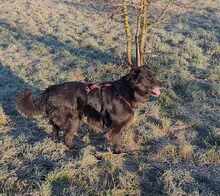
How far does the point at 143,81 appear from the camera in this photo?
704 cm

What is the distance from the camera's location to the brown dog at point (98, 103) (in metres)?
7.19

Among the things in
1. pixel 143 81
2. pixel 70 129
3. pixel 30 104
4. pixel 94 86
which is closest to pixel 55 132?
pixel 70 129

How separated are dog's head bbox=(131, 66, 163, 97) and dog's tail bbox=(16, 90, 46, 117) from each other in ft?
5.15

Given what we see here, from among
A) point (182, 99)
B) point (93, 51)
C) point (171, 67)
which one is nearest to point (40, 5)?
point (93, 51)

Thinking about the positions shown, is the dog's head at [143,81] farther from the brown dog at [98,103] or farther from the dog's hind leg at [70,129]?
the dog's hind leg at [70,129]

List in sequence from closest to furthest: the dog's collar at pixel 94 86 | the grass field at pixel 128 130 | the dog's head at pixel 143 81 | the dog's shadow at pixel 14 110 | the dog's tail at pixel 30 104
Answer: the grass field at pixel 128 130 → the dog's head at pixel 143 81 → the dog's collar at pixel 94 86 → the dog's tail at pixel 30 104 → the dog's shadow at pixel 14 110

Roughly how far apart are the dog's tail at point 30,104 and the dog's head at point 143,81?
1.57 m

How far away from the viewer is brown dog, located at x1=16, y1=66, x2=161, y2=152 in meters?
7.19

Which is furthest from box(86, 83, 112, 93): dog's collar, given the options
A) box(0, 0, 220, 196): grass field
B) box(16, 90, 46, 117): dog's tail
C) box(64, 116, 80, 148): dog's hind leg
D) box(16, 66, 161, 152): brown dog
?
box(0, 0, 220, 196): grass field

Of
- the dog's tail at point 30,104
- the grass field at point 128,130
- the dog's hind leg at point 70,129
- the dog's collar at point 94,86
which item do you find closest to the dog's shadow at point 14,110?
the grass field at point 128,130

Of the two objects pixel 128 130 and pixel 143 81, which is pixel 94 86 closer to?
pixel 143 81

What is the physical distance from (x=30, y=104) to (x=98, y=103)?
1.20 meters

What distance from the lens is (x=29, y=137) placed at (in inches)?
305

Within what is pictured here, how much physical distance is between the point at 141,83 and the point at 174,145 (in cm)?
118
